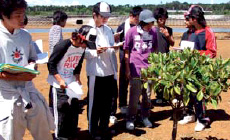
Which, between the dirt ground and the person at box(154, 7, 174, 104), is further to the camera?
the person at box(154, 7, 174, 104)

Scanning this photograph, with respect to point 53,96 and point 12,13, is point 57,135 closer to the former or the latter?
point 53,96

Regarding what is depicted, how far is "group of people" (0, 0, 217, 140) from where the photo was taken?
9.02 feet

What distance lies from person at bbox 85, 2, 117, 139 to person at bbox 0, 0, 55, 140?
1.24m

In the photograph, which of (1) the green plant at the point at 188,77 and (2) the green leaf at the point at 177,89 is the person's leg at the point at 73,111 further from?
(2) the green leaf at the point at 177,89

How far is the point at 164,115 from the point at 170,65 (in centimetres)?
265

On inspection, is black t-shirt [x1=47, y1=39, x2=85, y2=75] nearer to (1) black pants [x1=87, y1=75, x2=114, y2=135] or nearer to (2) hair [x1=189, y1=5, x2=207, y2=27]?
(1) black pants [x1=87, y1=75, x2=114, y2=135]

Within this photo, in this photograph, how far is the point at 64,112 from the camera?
3.87 m

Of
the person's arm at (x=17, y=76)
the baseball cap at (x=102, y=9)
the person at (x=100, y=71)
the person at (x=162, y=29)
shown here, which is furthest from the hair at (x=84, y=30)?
the person at (x=162, y=29)

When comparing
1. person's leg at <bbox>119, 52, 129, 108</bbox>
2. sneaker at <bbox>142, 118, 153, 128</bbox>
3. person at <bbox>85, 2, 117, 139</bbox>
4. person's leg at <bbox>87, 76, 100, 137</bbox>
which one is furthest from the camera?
person's leg at <bbox>119, 52, 129, 108</bbox>

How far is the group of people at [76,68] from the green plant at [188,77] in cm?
50

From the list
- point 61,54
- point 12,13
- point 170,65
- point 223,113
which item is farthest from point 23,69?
point 223,113

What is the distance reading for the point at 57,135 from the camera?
3.93m

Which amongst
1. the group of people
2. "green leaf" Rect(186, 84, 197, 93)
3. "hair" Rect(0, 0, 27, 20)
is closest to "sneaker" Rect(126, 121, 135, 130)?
the group of people

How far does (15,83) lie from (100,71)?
4.93 feet
